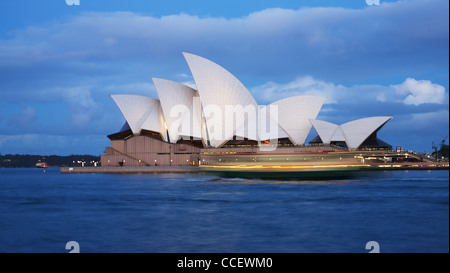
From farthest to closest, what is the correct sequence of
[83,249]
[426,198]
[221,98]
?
[221,98] → [426,198] → [83,249]

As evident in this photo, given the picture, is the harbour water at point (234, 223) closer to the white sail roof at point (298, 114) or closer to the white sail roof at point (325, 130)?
the white sail roof at point (298, 114)

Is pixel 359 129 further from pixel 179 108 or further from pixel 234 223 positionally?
pixel 234 223

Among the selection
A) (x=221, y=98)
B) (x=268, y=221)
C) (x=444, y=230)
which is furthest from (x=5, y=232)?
(x=221, y=98)

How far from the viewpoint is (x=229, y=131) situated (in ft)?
214

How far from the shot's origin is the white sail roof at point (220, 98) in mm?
58281

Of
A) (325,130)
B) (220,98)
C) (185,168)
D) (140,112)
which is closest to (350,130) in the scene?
(325,130)

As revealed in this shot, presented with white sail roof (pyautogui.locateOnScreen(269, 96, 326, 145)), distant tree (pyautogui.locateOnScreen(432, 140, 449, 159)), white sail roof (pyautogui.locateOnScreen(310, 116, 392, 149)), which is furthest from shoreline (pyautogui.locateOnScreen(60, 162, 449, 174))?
distant tree (pyautogui.locateOnScreen(432, 140, 449, 159))

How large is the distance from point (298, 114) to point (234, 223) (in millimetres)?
48876

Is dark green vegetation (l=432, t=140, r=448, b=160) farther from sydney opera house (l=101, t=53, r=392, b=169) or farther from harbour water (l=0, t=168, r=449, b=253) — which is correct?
harbour water (l=0, t=168, r=449, b=253)

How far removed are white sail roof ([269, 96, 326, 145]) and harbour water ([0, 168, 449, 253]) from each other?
36.4 metres

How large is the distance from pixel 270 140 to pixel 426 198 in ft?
142

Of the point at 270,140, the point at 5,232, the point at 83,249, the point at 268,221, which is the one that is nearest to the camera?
the point at 83,249
